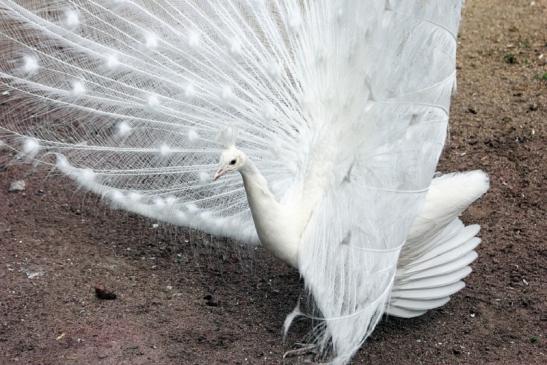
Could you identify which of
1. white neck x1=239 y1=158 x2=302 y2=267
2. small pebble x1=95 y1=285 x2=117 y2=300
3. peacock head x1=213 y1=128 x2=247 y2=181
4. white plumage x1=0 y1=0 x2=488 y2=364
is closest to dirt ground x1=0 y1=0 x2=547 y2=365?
small pebble x1=95 y1=285 x2=117 y2=300

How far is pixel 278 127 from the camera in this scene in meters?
3.94

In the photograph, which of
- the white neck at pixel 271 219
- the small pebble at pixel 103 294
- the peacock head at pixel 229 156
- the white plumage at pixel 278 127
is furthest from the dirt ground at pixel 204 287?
the peacock head at pixel 229 156

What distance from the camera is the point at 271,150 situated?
13.1 ft

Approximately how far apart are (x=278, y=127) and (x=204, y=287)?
104 centimetres

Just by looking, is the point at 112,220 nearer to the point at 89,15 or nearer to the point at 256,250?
the point at 256,250

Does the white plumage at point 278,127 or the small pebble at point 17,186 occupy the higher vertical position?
the white plumage at point 278,127

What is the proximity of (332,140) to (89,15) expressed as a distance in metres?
1.38

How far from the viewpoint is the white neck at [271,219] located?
3488 mm

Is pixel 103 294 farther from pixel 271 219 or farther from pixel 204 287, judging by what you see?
pixel 271 219

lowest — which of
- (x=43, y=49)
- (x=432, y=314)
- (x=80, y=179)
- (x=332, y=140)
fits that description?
(x=432, y=314)

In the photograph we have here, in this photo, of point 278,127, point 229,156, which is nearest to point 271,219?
point 229,156

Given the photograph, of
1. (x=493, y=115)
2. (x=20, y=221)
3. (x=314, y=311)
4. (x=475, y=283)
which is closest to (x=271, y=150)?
(x=314, y=311)

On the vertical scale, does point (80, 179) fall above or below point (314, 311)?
above

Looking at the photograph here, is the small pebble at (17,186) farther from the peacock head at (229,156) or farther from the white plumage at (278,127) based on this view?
the peacock head at (229,156)
